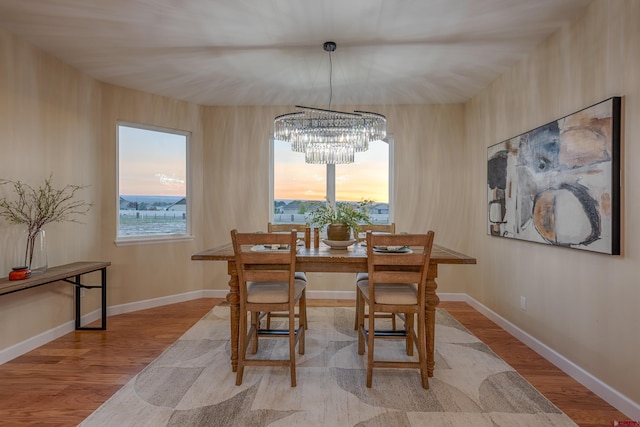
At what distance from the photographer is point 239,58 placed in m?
3.12

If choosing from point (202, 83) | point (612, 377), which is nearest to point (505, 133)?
point (612, 377)

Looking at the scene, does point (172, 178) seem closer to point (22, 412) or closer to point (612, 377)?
point (22, 412)

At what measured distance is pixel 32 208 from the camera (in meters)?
2.91

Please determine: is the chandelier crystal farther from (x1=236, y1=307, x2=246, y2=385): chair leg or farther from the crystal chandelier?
(x1=236, y1=307, x2=246, y2=385): chair leg

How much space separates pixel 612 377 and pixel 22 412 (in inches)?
139

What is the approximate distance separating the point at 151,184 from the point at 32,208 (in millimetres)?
1380

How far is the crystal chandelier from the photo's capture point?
3045 mm

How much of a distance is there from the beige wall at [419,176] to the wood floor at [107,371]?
0.64 feet

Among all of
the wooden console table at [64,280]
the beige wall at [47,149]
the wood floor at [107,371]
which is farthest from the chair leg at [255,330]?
the beige wall at [47,149]

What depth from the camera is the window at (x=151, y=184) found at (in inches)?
157

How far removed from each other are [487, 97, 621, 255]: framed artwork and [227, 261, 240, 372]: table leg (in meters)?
2.37

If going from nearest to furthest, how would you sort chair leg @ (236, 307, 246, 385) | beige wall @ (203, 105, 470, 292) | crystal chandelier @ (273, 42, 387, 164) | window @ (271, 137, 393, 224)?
chair leg @ (236, 307, 246, 385), crystal chandelier @ (273, 42, 387, 164), beige wall @ (203, 105, 470, 292), window @ (271, 137, 393, 224)

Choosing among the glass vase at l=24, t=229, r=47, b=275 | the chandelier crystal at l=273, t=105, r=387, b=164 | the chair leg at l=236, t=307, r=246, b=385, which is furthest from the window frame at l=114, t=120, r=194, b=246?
the chair leg at l=236, t=307, r=246, b=385

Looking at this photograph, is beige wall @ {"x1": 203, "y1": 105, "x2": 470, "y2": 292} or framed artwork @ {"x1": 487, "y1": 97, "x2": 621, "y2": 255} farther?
beige wall @ {"x1": 203, "y1": 105, "x2": 470, "y2": 292}
